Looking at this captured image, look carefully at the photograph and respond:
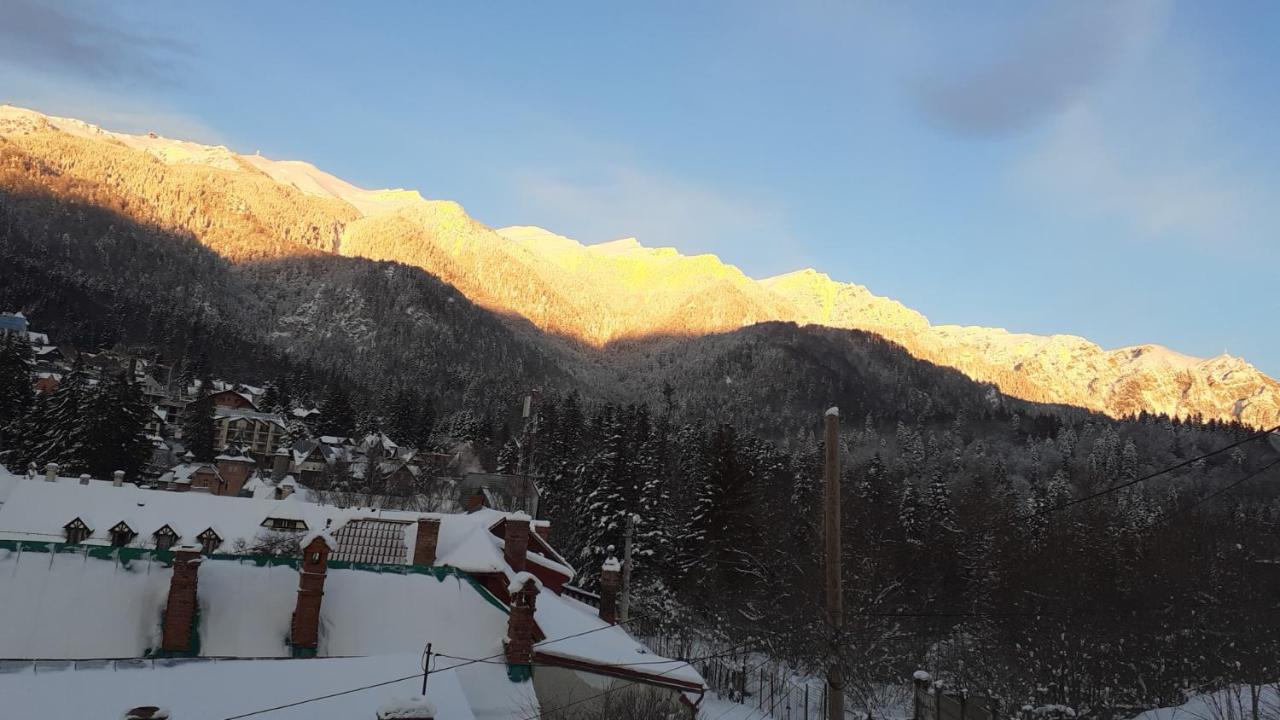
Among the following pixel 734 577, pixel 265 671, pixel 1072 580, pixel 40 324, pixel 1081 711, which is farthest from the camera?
pixel 40 324

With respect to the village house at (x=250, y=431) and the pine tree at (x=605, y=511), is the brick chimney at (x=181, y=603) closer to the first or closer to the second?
the pine tree at (x=605, y=511)

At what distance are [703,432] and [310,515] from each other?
46.3 metres

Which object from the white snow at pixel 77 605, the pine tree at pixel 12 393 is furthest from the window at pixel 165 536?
the pine tree at pixel 12 393

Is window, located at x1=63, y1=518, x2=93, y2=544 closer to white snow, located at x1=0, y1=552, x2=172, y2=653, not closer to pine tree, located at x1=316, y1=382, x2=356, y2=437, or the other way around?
white snow, located at x1=0, y1=552, x2=172, y2=653

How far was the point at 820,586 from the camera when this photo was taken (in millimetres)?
44188

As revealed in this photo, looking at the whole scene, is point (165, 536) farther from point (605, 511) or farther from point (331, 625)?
point (331, 625)

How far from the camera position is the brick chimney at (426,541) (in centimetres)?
2325

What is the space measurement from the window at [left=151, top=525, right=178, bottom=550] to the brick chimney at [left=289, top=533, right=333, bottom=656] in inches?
1158

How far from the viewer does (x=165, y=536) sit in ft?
137

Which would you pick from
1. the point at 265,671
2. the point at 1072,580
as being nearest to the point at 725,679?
the point at 1072,580

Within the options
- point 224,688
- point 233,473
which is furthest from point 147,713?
point 233,473

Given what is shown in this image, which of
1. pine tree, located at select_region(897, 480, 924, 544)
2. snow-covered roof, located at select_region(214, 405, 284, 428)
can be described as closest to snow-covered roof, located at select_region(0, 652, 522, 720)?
pine tree, located at select_region(897, 480, 924, 544)

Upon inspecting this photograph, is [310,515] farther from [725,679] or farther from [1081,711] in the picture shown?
[1081,711]

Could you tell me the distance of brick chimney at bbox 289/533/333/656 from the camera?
17.0 metres
